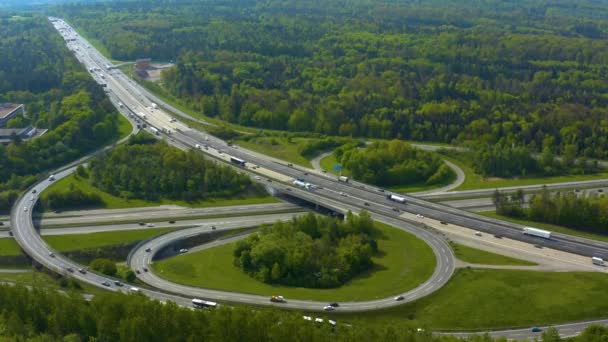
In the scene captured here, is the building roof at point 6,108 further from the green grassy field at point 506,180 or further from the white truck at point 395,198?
the green grassy field at point 506,180

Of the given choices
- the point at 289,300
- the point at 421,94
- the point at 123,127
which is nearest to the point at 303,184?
the point at 289,300

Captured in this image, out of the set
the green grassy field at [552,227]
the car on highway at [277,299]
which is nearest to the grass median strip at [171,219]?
the car on highway at [277,299]

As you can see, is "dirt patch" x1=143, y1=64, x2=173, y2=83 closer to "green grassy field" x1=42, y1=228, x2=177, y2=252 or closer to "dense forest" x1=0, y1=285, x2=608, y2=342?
"green grassy field" x1=42, y1=228, x2=177, y2=252

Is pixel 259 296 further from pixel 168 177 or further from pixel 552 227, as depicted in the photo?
pixel 552 227

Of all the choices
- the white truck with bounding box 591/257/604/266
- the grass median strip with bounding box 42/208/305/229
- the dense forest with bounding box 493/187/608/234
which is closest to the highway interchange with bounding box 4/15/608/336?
the white truck with bounding box 591/257/604/266

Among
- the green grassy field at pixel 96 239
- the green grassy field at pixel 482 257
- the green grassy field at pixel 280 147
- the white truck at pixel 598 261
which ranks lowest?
the green grassy field at pixel 96 239

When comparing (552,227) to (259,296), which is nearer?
(259,296)
